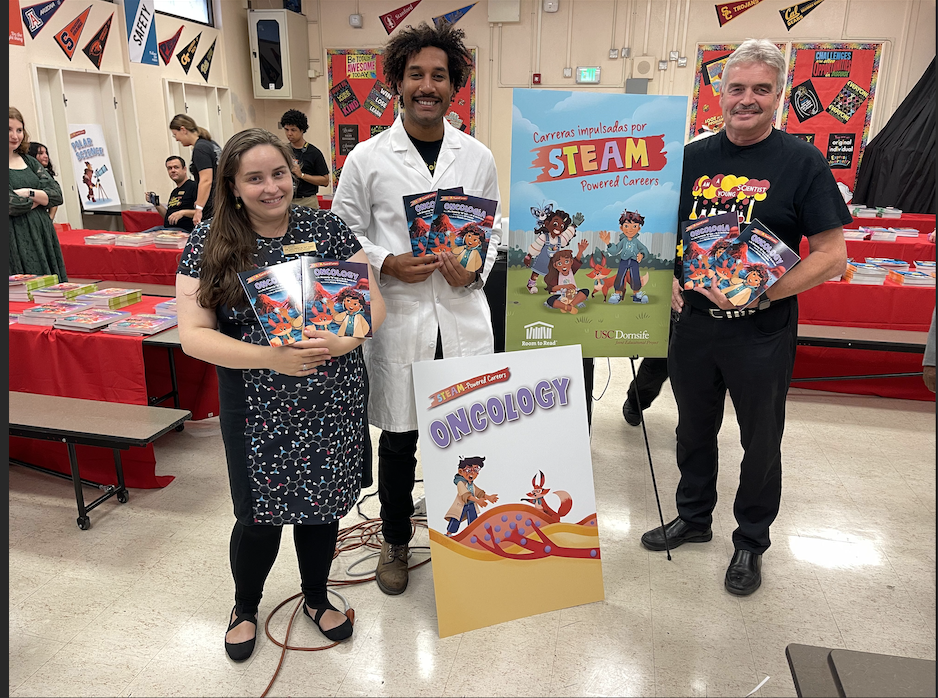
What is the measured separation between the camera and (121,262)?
206 inches

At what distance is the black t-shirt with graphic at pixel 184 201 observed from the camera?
5.96m

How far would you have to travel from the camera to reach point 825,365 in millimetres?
4602

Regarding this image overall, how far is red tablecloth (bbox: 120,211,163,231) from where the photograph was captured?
6.86m

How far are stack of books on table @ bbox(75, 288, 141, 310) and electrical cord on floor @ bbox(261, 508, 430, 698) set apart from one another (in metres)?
1.82

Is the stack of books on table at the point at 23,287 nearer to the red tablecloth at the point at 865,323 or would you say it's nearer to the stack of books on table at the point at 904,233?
the red tablecloth at the point at 865,323

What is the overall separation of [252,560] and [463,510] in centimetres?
69

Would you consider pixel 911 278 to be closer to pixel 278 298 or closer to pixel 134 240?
pixel 278 298

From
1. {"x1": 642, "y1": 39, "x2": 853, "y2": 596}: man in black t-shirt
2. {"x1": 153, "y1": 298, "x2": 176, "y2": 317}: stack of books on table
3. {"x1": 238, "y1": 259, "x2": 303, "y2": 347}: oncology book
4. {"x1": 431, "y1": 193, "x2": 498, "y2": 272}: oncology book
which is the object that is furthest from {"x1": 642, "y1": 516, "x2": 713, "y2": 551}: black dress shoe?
{"x1": 153, "y1": 298, "x2": 176, "y2": 317}: stack of books on table

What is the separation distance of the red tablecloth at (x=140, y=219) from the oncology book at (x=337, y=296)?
5.88m

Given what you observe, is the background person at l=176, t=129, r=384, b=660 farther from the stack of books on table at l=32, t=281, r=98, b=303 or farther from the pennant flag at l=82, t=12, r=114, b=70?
the pennant flag at l=82, t=12, r=114, b=70

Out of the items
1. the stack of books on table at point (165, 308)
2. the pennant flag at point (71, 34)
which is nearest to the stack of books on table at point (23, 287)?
the stack of books on table at point (165, 308)

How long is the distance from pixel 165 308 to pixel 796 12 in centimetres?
825

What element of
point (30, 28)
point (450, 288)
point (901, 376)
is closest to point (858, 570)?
point (450, 288)

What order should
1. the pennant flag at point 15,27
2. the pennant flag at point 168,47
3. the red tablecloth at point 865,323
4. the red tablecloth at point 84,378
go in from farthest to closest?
the pennant flag at point 168,47, the pennant flag at point 15,27, the red tablecloth at point 865,323, the red tablecloth at point 84,378
